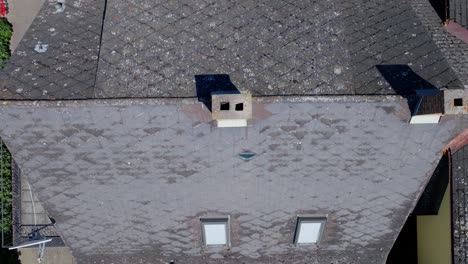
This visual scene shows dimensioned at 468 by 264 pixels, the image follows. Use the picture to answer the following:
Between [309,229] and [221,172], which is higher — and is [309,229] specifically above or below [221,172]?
below

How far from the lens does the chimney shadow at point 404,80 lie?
8070 millimetres

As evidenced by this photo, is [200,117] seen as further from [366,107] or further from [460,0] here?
[460,0]

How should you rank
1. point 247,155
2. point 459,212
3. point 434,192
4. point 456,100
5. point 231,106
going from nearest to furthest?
point 456,100 < point 231,106 < point 247,155 < point 459,212 < point 434,192

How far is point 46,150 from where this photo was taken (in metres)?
8.45

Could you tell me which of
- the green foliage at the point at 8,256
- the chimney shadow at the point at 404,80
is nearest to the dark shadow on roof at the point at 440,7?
the chimney shadow at the point at 404,80

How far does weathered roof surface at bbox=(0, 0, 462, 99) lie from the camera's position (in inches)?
323

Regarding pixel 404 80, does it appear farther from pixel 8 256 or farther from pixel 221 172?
pixel 8 256

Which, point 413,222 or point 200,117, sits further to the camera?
point 413,222

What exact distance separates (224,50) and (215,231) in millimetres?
3696

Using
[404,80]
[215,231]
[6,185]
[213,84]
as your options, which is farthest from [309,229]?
[6,185]

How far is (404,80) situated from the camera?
8336mm

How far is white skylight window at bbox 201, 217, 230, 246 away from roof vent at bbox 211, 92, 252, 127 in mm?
2813

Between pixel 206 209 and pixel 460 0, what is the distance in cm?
837

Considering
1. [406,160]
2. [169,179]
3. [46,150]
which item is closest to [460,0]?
[406,160]
